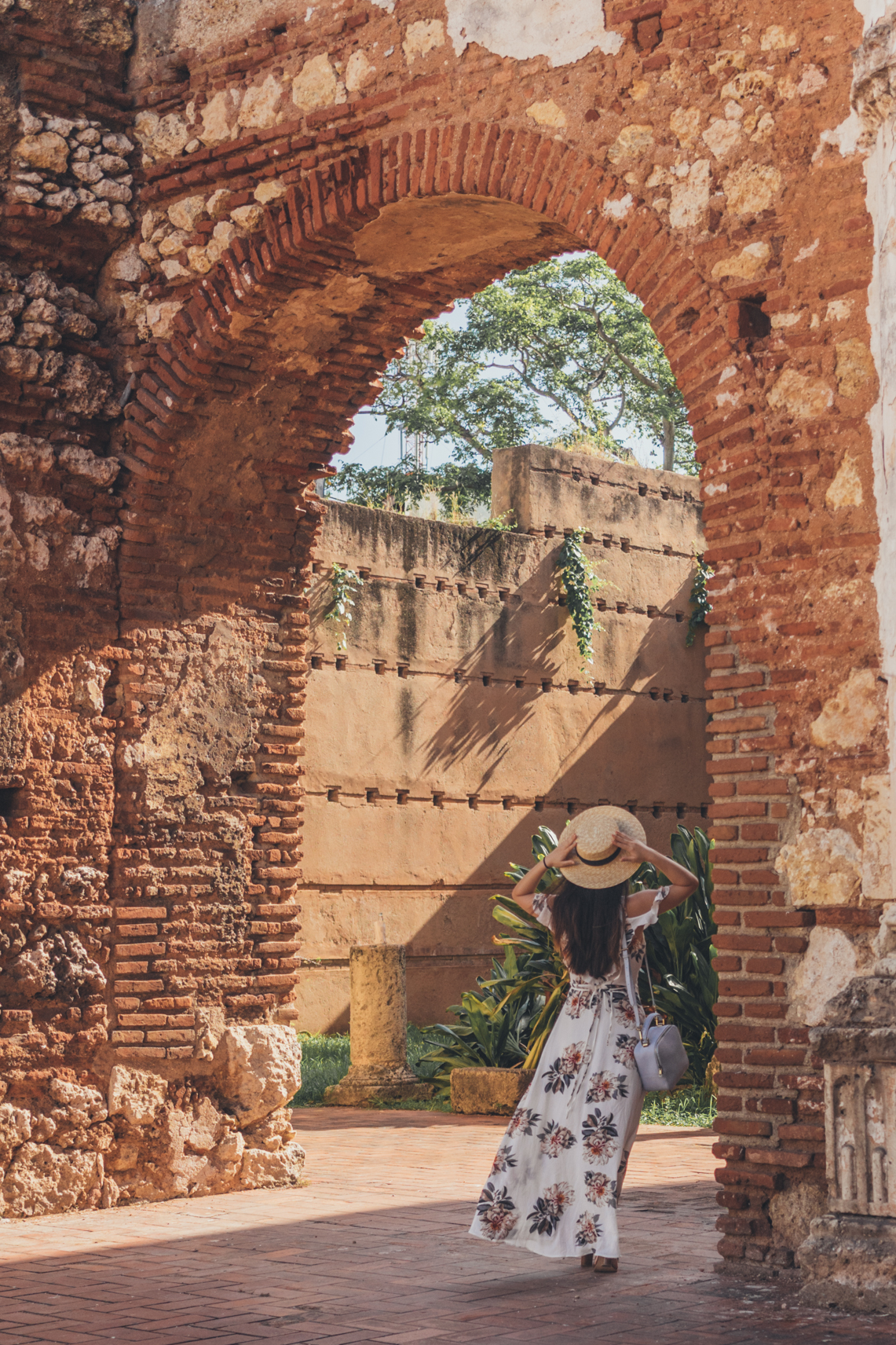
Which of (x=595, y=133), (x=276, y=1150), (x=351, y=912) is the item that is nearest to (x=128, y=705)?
(x=276, y=1150)

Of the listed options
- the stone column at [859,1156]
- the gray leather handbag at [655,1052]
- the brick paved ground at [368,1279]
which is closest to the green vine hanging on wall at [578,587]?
the brick paved ground at [368,1279]

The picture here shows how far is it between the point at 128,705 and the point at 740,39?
3.99m

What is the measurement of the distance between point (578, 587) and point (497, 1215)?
1034 cm

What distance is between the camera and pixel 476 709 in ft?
48.2

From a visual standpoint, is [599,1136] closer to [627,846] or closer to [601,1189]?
[601,1189]

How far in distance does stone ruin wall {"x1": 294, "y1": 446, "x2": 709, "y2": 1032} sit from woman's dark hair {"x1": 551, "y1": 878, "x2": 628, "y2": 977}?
7.49 m

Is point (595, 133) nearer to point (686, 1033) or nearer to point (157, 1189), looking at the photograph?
point (157, 1189)

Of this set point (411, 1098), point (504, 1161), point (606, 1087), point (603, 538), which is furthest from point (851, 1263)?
point (603, 538)

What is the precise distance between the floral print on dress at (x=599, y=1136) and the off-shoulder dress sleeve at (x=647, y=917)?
0.67 meters

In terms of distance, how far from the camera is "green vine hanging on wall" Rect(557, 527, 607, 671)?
15531 millimetres

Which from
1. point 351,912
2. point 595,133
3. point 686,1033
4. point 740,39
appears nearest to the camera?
point 740,39

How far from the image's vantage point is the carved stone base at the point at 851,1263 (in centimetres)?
473

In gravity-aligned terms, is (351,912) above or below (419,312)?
below

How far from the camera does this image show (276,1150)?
7.79 meters
